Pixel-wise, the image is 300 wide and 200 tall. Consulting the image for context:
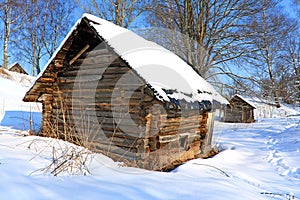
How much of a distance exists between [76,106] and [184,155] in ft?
12.1

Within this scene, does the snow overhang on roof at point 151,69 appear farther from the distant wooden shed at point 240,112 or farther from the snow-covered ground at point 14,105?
the distant wooden shed at point 240,112

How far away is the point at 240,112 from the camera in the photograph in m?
17.4

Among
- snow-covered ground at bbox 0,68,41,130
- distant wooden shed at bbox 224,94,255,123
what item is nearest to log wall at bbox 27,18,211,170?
snow-covered ground at bbox 0,68,41,130

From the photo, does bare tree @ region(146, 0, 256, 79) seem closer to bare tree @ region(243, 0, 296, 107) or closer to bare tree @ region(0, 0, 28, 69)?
bare tree @ region(243, 0, 296, 107)

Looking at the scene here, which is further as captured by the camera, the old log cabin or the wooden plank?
the wooden plank

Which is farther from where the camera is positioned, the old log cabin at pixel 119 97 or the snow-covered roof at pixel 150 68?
the old log cabin at pixel 119 97

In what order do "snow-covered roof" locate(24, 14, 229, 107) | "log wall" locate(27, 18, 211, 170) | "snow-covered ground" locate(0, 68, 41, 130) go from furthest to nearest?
"snow-covered ground" locate(0, 68, 41, 130), "log wall" locate(27, 18, 211, 170), "snow-covered roof" locate(24, 14, 229, 107)

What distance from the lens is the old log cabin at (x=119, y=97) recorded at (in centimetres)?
515

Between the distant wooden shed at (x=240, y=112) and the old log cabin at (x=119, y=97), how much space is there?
1099 centimetres

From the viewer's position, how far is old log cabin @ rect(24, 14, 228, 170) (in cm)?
515

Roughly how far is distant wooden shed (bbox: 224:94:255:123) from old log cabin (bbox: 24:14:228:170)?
11.0 meters

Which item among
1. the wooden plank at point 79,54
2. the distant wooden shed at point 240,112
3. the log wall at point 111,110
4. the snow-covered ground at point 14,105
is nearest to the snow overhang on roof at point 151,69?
the log wall at point 111,110

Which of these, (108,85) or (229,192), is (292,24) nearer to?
(108,85)

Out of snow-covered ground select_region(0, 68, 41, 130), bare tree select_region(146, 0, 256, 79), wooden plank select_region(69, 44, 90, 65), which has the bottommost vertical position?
snow-covered ground select_region(0, 68, 41, 130)
